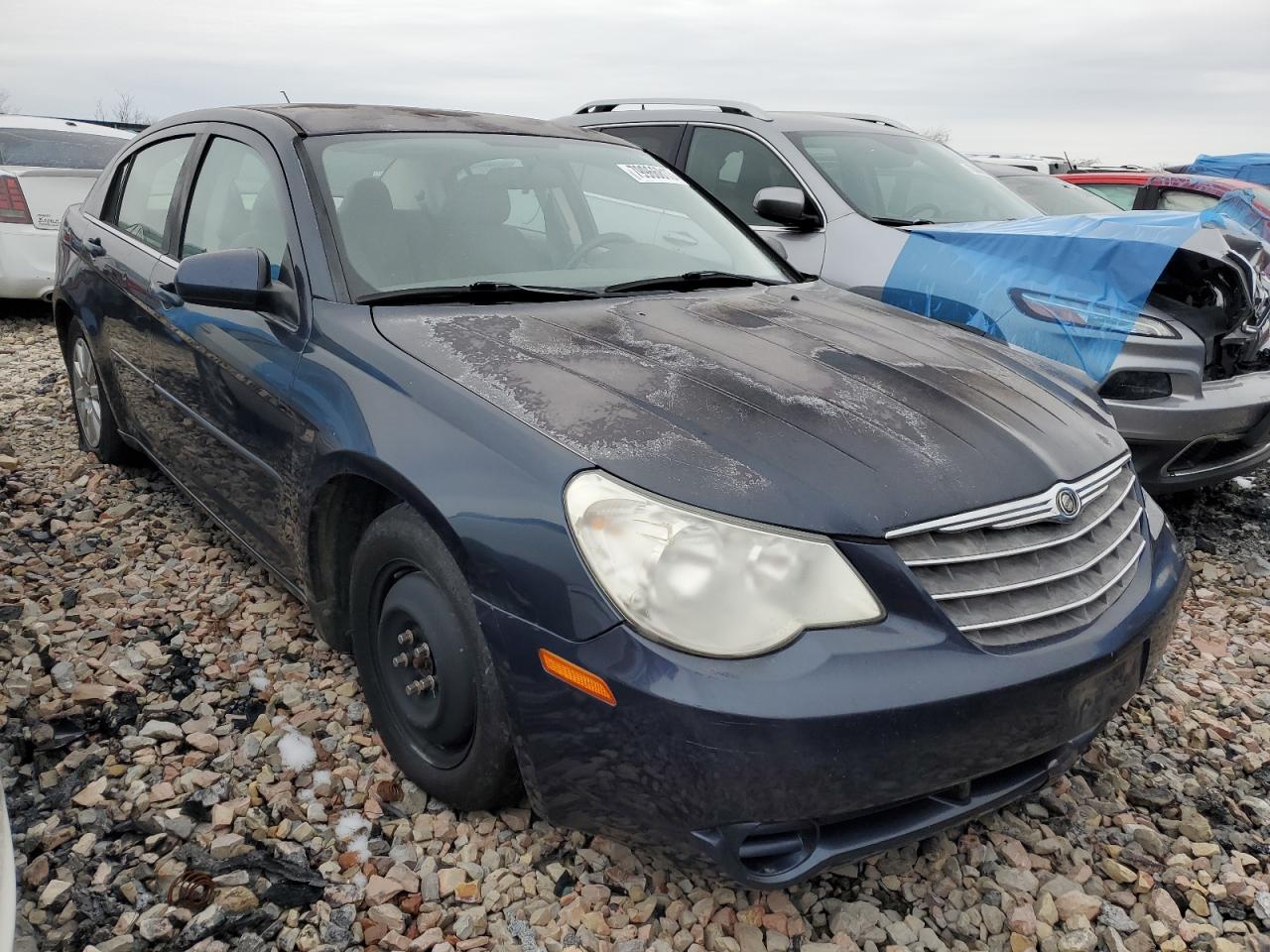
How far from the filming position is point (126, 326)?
355cm

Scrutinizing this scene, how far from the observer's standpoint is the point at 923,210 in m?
4.87

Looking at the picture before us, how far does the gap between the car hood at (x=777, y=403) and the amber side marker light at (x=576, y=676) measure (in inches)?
13.4

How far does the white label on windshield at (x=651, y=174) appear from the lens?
3.34m

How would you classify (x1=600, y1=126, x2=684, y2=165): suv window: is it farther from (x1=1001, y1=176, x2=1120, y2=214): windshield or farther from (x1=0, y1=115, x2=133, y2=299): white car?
(x1=0, y1=115, x2=133, y2=299): white car

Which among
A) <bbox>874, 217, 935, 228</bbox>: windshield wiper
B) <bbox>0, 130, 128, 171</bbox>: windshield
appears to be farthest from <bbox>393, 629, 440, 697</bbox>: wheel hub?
<bbox>0, 130, 128, 171</bbox>: windshield

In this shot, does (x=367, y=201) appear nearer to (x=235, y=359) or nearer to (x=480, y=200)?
(x=480, y=200)

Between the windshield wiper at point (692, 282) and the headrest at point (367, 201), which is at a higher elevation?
the headrest at point (367, 201)

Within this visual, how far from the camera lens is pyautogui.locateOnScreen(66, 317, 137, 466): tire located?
162 inches

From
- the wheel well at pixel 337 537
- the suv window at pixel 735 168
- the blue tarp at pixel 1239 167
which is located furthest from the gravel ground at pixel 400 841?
the blue tarp at pixel 1239 167

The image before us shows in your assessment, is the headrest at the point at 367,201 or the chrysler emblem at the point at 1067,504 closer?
the chrysler emblem at the point at 1067,504

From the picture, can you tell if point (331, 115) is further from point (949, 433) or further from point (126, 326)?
point (949, 433)

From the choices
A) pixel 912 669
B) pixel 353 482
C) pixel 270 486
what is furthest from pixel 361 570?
pixel 912 669

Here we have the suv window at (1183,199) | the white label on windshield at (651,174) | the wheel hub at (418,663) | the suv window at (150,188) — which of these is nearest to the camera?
the wheel hub at (418,663)

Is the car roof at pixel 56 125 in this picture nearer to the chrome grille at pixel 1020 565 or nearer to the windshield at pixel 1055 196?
the windshield at pixel 1055 196
